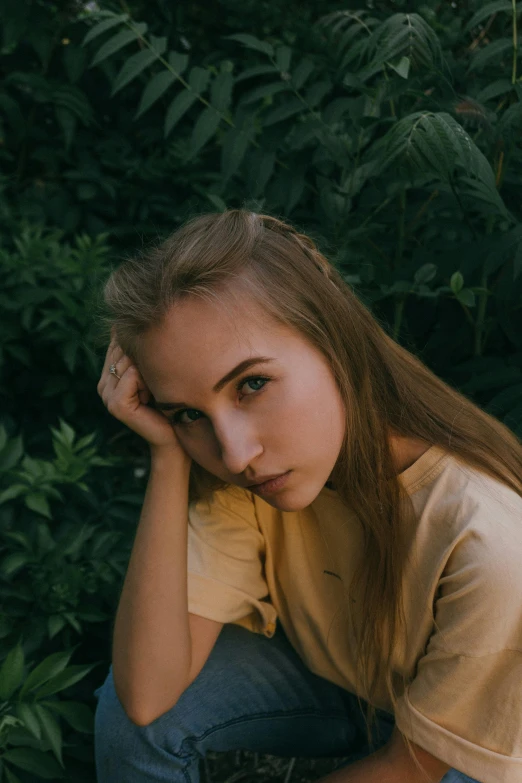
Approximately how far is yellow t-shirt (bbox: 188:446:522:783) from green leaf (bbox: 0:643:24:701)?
379 mm

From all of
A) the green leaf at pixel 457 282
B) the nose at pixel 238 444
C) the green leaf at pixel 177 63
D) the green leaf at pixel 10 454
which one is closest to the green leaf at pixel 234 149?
the green leaf at pixel 177 63

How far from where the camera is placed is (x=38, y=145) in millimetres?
3307

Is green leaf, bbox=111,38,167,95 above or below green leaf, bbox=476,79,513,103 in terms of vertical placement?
above

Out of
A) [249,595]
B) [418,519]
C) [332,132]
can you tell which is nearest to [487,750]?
[418,519]

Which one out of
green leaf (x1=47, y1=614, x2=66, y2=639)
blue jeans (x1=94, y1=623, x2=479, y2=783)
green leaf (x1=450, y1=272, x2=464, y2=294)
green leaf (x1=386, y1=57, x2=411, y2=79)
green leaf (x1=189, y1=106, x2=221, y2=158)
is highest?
green leaf (x1=386, y1=57, x2=411, y2=79)

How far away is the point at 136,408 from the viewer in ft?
6.01

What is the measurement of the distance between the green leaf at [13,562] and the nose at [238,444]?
69 cm

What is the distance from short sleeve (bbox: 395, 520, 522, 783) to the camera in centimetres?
156

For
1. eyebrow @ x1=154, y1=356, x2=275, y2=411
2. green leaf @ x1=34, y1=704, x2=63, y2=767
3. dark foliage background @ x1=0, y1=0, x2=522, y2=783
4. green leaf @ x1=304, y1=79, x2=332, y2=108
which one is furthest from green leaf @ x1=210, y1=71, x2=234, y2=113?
green leaf @ x1=34, y1=704, x2=63, y2=767

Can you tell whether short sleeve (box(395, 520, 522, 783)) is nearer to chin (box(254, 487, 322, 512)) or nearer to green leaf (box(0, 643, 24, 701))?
chin (box(254, 487, 322, 512))

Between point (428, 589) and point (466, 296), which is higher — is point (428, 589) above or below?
below

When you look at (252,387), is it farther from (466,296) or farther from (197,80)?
(197,80)

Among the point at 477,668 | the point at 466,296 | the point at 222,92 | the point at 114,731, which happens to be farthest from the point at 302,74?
the point at 114,731

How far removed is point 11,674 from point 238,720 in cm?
57
